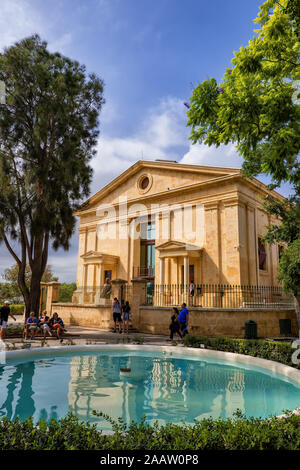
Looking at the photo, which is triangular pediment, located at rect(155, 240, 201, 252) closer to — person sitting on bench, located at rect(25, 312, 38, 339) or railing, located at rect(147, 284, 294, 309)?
railing, located at rect(147, 284, 294, 309)

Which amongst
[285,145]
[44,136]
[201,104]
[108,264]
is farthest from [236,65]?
[108,264]

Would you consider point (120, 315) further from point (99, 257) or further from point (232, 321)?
point (99, 257)

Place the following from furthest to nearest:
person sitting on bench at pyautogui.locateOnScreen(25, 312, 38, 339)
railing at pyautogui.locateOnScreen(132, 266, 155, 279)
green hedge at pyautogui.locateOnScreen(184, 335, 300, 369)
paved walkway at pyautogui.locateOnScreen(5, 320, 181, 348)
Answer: railing at pyautogui.locateOnScreen(132, 266, 155, 279)
person sitting on bench at pyautogui.locateOnScreen(25, 312, 38, 339)
paved walkway at pyautogui.locateOnScreen(5, 320, 181, 348)
green hedge at pyautogui.locateOnScreen(184, 335, 300, 369)

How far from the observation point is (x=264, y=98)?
6.66 meters

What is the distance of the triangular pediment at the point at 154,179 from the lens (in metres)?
22.4

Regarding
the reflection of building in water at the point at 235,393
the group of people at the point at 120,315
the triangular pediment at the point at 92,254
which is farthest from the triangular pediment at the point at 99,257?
the reflection of building in water at the point at 235,393

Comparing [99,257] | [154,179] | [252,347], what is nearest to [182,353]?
[252,347]

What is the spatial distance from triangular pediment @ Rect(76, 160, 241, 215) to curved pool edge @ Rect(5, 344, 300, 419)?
36.0 feet

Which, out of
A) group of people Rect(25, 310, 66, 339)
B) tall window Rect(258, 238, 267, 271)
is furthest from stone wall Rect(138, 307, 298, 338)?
tall window Rect(258, 238, 267, 271)

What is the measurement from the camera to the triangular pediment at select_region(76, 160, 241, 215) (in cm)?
2244

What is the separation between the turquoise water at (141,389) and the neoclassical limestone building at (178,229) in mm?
10540

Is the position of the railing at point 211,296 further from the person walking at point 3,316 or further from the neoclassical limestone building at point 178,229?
the person walking at point 3,316

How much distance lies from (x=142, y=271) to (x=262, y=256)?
373 inches

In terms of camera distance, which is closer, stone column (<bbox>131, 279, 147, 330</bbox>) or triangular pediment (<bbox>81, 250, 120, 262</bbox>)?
stone column (<bbox>131, 279, 147, 330</bbox>)
